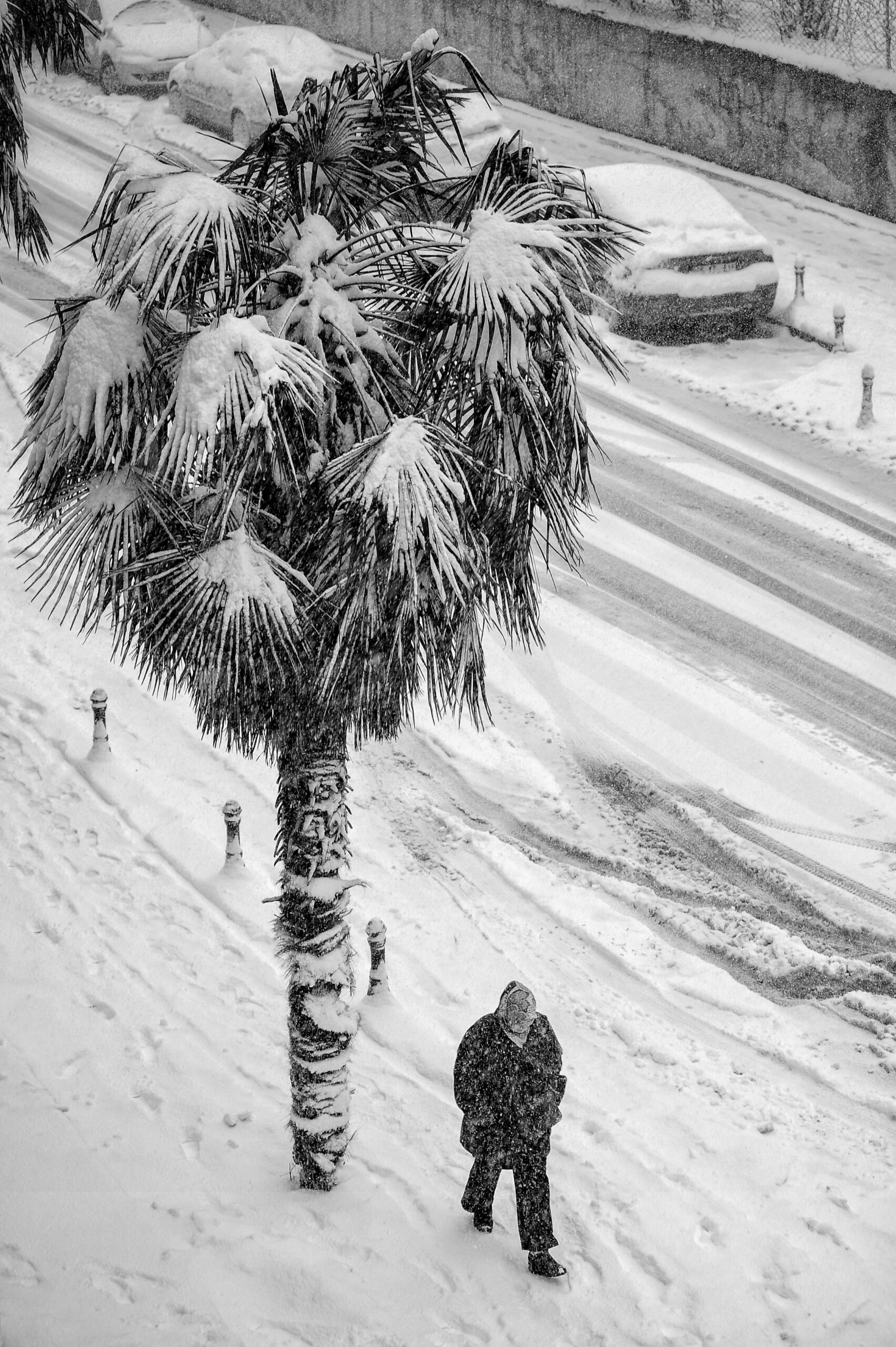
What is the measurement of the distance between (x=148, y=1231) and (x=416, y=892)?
3.47 meters

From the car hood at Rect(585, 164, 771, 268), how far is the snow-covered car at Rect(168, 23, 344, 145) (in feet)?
19.6

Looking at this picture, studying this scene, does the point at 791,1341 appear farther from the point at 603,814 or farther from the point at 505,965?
the point at 603,814

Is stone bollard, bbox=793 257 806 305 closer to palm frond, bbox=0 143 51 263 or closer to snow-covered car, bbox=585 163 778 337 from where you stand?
snow-covered car, bbox=585 163 778 337

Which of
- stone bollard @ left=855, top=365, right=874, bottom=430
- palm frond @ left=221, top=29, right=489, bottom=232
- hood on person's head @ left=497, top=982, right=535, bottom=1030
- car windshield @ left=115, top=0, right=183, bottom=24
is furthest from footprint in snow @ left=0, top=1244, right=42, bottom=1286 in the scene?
car windshield @ left=115, top=0, right=183, bottom=24

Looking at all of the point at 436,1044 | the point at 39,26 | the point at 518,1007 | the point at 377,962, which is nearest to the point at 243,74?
the point at 39,26

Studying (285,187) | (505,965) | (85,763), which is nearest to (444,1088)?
(505,965)

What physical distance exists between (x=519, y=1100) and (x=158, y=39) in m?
26.3

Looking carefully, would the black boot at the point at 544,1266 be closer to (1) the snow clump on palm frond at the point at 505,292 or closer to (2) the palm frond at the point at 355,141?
(1) the snow clump on palm frond at the point at 505,292

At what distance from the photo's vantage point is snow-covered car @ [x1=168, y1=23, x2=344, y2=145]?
22.4m

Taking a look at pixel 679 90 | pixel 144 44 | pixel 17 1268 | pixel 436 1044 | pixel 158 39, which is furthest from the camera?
pixel 158 39

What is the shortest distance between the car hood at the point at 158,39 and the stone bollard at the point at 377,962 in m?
23.4

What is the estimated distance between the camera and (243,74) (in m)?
23.0

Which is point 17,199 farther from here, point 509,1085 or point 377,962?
point 509,1085

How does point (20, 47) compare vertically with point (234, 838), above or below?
above
